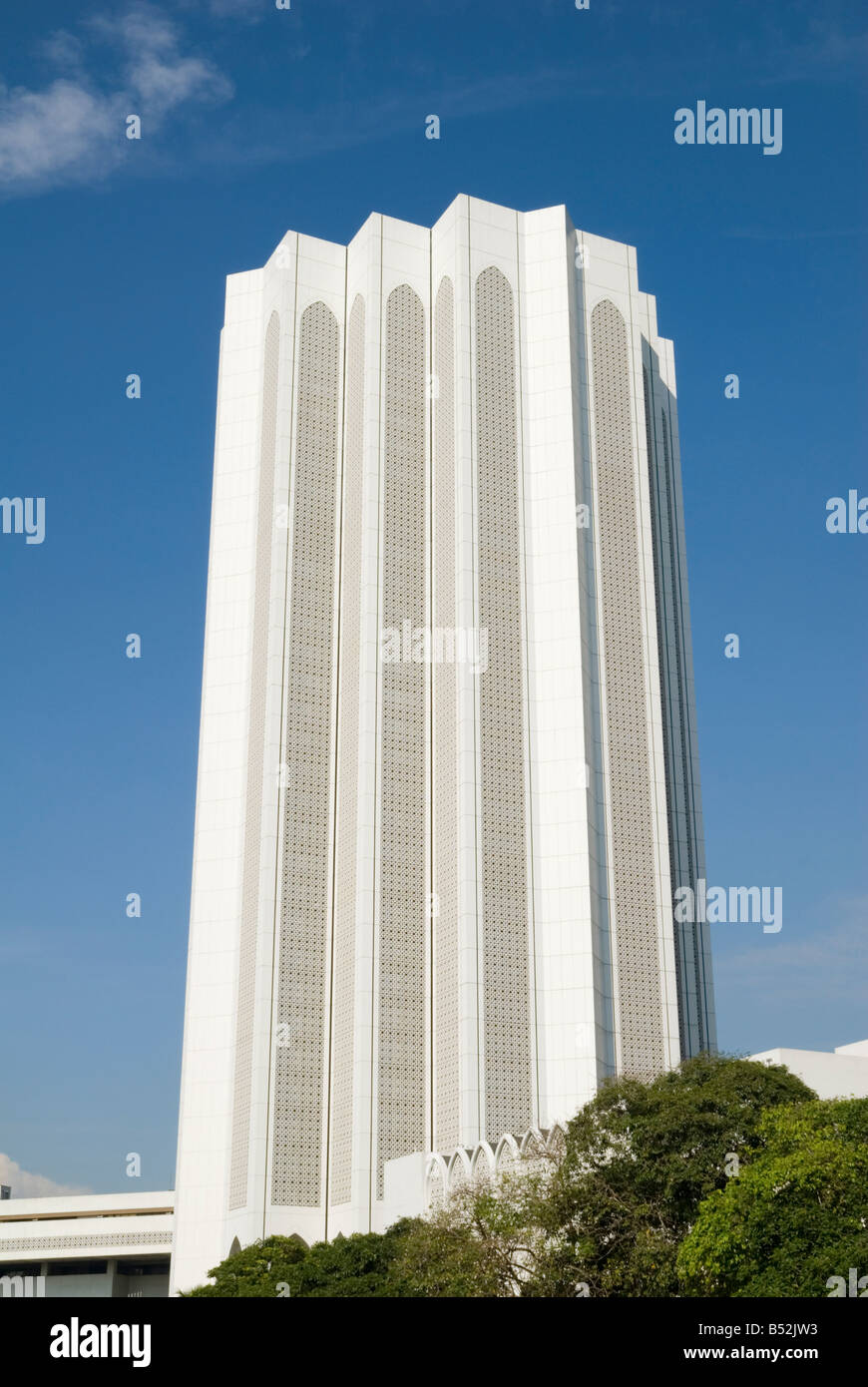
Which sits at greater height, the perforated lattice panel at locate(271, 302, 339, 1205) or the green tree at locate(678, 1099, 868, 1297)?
the perforated lattice panel at locate(271, 302, 339, 1205)

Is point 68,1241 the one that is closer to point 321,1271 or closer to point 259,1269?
point 259,1269

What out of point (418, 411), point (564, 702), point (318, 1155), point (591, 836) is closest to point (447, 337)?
point (418, 411)

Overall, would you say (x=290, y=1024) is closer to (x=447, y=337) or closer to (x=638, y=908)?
(x=638, y=908)

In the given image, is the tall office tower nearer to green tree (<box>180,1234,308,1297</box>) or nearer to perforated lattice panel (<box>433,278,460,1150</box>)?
perforated lattice panel (<box>433,278,460,1150</box>)

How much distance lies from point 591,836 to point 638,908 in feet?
11.9

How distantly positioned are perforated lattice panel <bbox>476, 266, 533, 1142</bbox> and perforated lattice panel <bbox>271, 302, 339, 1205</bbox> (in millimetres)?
7552

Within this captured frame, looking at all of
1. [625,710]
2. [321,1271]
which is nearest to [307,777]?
[625,710]

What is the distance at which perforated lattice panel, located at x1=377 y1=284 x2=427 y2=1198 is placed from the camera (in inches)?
2212

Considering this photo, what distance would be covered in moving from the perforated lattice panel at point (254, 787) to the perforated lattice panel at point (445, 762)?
306 inches

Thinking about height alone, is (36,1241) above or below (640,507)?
below

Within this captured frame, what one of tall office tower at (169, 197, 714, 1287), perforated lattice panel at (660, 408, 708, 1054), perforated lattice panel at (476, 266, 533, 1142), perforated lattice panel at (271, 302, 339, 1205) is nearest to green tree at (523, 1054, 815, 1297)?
tall office tower at (169, 197, 714, 1287)

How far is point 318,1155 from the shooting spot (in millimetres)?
57000

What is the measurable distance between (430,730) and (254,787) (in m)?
8.43
